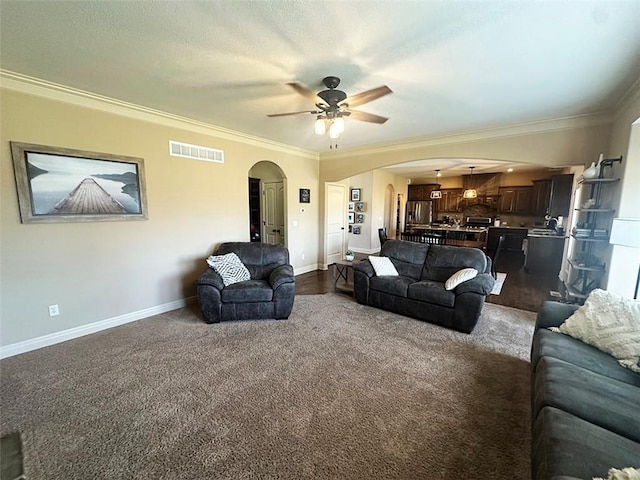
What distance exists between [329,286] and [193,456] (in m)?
3.66

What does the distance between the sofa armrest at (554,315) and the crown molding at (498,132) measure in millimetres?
2663

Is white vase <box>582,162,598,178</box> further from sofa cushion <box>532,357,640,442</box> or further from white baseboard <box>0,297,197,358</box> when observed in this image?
white baseboard <box>0,297,197,358</box>

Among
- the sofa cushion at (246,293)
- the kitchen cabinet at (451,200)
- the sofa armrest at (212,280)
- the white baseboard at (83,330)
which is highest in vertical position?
the kitchen cabinet at (451,200)

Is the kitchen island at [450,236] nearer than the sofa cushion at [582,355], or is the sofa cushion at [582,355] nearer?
the sofa cushion at [582,355]

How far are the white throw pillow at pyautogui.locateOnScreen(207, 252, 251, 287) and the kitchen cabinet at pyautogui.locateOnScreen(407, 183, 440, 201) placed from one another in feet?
27.3

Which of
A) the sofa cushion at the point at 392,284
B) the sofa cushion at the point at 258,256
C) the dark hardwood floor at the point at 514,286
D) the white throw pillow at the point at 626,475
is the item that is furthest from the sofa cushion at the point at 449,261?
the white throw pillow at the point at 626,475

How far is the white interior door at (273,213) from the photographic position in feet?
20.5

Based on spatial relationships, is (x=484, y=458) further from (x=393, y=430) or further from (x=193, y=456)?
(x=193, y=456)

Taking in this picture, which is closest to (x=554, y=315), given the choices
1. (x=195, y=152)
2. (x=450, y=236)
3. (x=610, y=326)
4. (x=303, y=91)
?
(x=610, y=326)

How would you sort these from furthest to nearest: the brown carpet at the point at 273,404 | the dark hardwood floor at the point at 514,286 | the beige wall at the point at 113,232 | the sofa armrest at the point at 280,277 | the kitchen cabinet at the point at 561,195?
the kitchen cabinet at the point at 561,195 < the dark hardwood floor at the point at 514,286 < the sofa armrest at the point at 280,277 < the beige wall at the point at 113,232 < the brown carpet at the point at 273,404

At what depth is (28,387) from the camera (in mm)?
2322

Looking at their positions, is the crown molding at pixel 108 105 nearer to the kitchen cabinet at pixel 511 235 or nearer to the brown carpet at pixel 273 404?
the brown carpet at pixel 273 404

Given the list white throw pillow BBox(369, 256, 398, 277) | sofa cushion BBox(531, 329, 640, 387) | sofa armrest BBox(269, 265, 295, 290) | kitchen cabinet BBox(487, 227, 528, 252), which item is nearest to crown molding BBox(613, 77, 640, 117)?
sofa cushion BBox(531, 329, 640, 387)

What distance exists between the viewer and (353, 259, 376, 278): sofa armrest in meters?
4.20
